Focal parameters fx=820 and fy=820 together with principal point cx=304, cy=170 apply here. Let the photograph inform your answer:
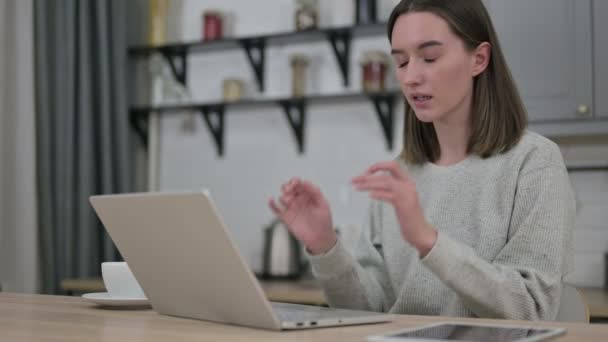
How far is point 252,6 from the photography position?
11.5ft

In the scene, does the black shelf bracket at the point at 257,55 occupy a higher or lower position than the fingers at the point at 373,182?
higher

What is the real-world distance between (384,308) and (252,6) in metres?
2.15

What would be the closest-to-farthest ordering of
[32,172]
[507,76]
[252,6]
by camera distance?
1. [507,76]
2. [32,172]
3. [252,6]

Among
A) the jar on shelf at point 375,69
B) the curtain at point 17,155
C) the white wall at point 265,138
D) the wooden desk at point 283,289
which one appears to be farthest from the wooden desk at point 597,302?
the curtain at point 17,155

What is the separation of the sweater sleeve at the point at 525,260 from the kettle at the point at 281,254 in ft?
5.72

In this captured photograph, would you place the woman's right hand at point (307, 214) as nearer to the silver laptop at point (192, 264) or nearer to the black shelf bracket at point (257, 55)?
the silver laptop at point (192, 264)

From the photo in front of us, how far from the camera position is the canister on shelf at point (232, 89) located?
343 cm

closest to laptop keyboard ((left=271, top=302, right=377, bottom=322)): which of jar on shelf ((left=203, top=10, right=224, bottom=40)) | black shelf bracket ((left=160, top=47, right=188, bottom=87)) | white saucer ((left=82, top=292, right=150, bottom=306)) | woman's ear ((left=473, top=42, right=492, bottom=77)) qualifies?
white saucer ((left=82, top=292, right=150, bottom=306))

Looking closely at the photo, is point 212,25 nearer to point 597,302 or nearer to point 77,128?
point 77,128

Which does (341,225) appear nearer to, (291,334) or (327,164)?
(327,164)

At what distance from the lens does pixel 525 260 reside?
1380 millimetres

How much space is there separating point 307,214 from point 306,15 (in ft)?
6.59

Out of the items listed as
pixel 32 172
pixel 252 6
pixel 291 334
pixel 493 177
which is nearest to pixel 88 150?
pixel 32 172

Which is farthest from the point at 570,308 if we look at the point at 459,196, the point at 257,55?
the point at 257,55
